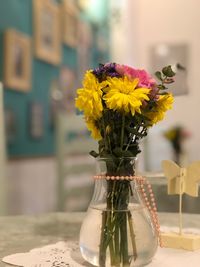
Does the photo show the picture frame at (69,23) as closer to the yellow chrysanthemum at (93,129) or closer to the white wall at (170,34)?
the white wall at (170,34)

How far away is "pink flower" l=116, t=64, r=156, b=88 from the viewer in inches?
26.8

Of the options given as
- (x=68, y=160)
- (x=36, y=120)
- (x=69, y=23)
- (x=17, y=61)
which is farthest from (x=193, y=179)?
(x=69, y=23)

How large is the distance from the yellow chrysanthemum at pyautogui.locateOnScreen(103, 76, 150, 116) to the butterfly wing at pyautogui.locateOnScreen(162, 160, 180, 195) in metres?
0.23

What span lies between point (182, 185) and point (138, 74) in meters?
0.26

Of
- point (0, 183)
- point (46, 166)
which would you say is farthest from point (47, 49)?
point (0, 183)

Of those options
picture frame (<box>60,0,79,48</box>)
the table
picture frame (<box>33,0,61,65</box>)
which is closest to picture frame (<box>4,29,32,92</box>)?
picture frame (<box>33,0,61,65</box>)

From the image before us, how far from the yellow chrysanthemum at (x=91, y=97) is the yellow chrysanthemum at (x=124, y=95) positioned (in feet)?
0.04

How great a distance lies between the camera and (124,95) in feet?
2.16

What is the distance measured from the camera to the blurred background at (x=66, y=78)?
2602mm

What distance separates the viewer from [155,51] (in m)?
4.52

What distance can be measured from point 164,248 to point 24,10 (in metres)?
2.25

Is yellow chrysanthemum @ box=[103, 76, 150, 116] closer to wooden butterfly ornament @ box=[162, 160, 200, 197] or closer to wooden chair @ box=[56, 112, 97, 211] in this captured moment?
wooden butterfly ornament @ box=[162, 160, 200, 197]

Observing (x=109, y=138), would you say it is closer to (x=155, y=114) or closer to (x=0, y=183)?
(x=155, y=114)

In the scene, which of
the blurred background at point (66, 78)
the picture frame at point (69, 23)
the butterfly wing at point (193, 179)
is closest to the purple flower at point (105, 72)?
the butterfly wing at point (193, 179)
